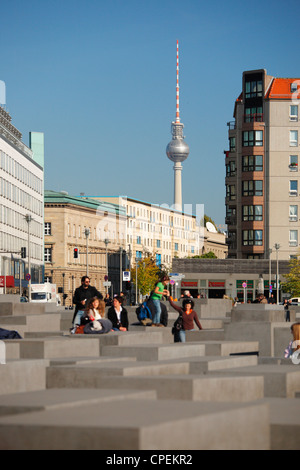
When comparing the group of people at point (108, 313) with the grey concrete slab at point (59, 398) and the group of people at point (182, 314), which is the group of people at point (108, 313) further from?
the grey concrete slab at point (59, 398)

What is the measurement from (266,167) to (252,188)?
2707mm

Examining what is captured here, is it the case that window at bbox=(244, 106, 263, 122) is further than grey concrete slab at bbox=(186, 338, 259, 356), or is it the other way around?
window at bbox=(244, 106, 263, 122)

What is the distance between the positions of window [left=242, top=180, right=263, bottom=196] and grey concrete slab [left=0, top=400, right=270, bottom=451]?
102608mm

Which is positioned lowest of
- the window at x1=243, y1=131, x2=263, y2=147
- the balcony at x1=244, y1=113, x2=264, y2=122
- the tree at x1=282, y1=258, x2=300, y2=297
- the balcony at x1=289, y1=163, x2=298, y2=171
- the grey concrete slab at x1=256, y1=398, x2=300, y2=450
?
the grey concrete slab at x1=256, y1=398, x2=300, y2=450

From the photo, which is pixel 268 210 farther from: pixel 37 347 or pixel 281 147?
pixel 37 347

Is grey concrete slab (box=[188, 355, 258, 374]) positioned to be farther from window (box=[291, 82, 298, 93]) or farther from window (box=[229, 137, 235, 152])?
window (box=[229, 137, 235, 152])

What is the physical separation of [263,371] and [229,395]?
1.33 meters

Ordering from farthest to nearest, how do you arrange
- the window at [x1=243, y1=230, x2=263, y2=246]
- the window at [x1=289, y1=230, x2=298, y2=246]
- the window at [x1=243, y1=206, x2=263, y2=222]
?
the window at [x1=289, y1=230, x2=298, y2=246] < the window at [x1=243, y1=230, x2=263, y2=246] < the window at [x1=243, y1=206, x2=263, y2=222]

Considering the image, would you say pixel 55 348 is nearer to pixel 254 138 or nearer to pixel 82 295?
pixel 82 295

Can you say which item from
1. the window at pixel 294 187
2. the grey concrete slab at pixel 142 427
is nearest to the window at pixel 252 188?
the window at pixel 294 187

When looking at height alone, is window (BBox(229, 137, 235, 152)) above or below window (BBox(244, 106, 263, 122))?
below

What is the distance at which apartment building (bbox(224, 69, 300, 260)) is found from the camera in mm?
108250

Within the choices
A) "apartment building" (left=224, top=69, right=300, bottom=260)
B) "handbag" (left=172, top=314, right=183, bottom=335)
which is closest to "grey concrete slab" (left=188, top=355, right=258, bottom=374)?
"handbag" (left=172, top=314, right=183, bottom=335)

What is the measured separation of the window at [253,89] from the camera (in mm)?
109569
